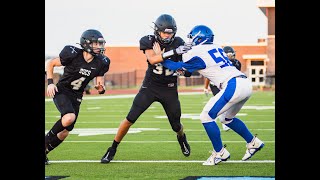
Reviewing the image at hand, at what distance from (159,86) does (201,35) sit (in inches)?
32.8

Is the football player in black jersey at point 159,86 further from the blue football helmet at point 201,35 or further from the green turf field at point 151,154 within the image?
the green turf field at point 151,154

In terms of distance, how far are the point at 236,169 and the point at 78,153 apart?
2486 mm

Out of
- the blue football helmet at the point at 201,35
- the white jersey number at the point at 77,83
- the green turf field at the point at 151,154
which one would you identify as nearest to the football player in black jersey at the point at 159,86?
the blue football helmet at the point at 201,35

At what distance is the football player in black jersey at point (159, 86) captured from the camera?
7.82 metres

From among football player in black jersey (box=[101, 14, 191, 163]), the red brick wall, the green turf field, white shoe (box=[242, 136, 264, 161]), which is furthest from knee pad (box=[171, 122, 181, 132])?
the red brick wall

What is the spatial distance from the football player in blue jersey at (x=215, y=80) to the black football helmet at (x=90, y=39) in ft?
2.11

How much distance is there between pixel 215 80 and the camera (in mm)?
7723

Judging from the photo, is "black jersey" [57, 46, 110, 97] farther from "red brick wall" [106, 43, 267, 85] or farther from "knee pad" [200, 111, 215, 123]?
"red brick wall" [106, 43, 267, 85]

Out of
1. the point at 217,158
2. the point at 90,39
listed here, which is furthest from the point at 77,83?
the point at 217,158

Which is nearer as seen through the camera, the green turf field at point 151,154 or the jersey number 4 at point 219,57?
the green turf field at point 151,154

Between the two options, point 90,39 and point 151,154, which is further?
point 151,154

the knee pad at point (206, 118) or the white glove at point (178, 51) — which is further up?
the white glove at point (178, 51)

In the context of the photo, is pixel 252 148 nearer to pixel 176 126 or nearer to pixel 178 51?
pixel 176 126

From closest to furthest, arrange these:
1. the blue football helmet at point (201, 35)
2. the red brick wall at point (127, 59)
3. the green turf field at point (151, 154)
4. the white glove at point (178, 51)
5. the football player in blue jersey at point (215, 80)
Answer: the green turf field at point (151, 154)
the white glove at point (178, 51)
the football player in blue jersey at point (215, 80)
the blue football helmet at point (201, 35)
the red brick wall at point (127, 59)
